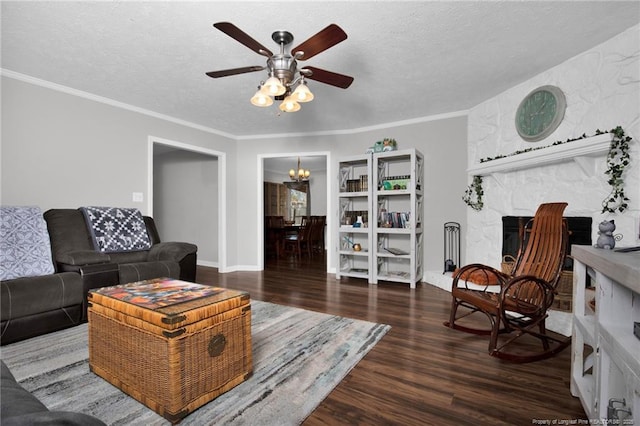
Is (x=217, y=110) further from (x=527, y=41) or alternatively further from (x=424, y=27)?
(x=527, y=41)

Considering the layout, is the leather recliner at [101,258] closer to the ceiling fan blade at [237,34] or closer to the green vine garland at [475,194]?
the ceiling fan blade at [237,34]

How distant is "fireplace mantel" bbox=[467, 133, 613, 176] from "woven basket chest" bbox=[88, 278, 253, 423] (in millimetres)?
2905

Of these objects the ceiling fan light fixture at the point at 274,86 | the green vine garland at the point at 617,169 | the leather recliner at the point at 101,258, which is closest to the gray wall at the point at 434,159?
the green vine garland at the point at 617,169

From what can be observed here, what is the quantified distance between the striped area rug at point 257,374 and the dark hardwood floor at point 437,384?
12cm

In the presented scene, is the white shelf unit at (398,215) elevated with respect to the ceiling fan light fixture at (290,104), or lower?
lower

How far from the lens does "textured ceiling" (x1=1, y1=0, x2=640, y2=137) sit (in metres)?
2.01

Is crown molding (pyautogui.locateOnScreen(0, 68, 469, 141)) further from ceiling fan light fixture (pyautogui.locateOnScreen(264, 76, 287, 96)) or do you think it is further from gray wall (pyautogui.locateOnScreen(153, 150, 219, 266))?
ceiling fan light fixture (pyautogui.locateOnScreen(264, 76, 287, 96))

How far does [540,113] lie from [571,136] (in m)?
0.43

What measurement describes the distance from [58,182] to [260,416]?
3.40 meters

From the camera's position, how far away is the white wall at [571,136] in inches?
90.0

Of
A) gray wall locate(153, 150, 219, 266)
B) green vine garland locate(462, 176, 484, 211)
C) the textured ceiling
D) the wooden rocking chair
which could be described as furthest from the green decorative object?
gray wall locate(153, 150, 219, 266)

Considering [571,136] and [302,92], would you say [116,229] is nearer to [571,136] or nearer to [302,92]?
[302,92]

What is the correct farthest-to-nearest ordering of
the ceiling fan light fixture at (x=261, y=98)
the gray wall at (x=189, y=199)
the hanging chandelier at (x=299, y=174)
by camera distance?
the hanging chandelier at (x=299, y=174)
the gray wall at (x=189, y=199)
the ceiling fan light fixture at (x=261, y=98)

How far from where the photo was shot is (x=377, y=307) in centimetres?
313
